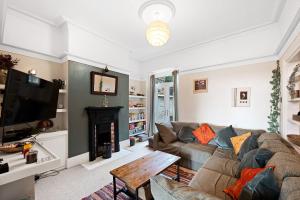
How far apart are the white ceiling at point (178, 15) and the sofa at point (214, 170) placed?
2.30 metres

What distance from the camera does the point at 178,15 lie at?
2.74 m

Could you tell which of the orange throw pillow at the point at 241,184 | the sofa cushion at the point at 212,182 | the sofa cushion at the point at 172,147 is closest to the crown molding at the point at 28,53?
the sofa cushion at the point at 172,147

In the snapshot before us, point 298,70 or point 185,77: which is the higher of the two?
point 185,77

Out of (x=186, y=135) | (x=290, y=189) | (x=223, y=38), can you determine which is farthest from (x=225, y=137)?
(x=223, y=38)

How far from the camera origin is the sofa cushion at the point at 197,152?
8.91ft

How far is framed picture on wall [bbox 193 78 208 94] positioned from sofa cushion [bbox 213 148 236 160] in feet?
5.58

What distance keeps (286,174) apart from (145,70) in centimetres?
476

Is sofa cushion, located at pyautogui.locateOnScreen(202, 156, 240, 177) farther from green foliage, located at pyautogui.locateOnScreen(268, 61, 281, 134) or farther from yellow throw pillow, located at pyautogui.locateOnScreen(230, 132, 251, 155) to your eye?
green foliage, located at pyautogui.locateOnScreen(268, 61, 281, 134)

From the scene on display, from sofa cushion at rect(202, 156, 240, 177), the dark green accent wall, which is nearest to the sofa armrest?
sofa cushion at rect(202, 156, 240, 177)

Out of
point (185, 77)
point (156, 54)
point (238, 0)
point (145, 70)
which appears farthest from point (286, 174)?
point (145, 70)

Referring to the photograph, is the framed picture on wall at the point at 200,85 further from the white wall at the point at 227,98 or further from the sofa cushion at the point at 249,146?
the sofa cushion at the point at 249,146

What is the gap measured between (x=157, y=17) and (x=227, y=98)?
258 cm

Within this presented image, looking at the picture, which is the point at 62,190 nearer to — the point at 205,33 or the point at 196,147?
the point at 196,147

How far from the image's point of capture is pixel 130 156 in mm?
3588
